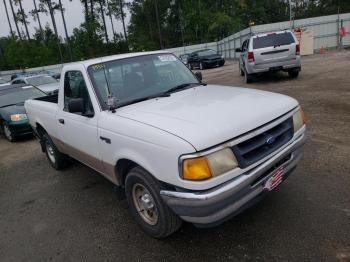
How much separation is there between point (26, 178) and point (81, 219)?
243cm

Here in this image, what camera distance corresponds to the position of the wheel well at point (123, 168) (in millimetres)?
3507

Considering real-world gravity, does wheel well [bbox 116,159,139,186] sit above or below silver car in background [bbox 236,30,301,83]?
below

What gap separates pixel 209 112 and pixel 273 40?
9974 mm

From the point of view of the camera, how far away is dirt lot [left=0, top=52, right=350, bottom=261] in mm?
3229

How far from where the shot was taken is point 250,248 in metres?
3.22

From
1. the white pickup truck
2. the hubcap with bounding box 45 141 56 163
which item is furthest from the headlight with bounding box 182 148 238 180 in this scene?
the hubcap with bounding box 45 141 56 163

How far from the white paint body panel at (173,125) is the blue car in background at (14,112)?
5.33 m

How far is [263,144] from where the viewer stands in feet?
10.3

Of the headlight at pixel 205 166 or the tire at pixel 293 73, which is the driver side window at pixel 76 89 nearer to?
the headlight at pixel 205 166

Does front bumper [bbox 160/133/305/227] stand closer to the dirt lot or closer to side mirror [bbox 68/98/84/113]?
the dirt lot

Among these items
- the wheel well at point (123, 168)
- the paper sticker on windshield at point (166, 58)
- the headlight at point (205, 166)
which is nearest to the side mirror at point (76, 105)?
the wheel well at point (123, 168)

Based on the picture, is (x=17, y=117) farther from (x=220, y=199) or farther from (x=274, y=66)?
(x=274, y=66)

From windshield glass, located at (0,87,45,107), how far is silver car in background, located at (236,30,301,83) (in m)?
7.32

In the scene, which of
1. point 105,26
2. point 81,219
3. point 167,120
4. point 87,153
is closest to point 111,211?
point 81,219
